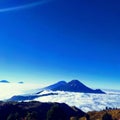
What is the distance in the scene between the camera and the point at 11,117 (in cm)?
19050

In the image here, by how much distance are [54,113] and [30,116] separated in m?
16.5

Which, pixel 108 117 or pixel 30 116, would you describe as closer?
pixel 30 116

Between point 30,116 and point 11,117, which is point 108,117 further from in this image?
point 11,117

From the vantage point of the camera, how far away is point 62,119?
618 ft

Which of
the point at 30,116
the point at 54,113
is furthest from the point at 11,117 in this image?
the point at 54,113

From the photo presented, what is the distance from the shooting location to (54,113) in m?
185

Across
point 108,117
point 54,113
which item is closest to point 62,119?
point 54,113

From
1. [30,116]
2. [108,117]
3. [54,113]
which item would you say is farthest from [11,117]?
[108,117]

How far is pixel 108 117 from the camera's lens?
197 metres

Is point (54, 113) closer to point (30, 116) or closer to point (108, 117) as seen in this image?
point (30, 116)

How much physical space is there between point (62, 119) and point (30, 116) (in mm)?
22778

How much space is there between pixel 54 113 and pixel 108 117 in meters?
41.4

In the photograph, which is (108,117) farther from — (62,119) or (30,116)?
(30,116)

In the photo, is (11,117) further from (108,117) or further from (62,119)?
(108,117)
